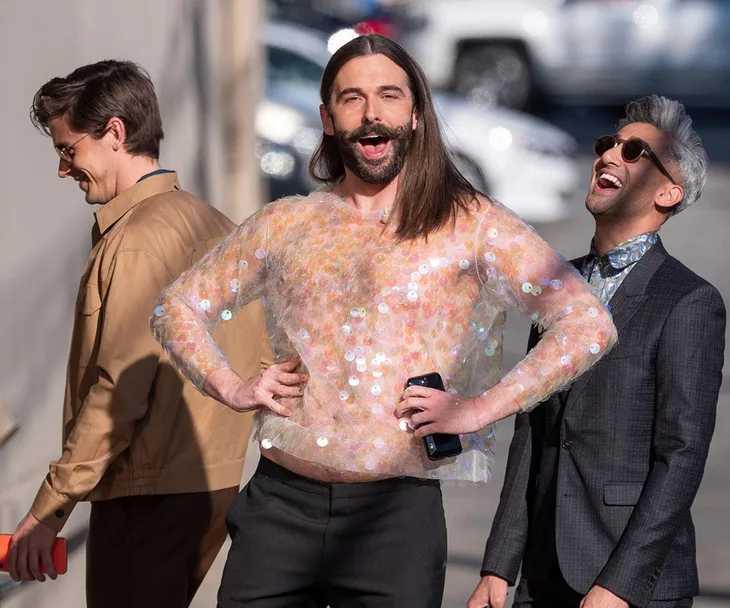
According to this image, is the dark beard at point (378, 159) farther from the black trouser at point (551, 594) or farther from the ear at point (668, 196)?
the black trouser at point (551, 594)

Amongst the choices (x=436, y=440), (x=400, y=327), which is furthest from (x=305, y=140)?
(x=436, y=440)

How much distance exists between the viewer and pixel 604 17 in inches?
601

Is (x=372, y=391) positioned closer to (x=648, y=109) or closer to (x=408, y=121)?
(x=408, y=121)

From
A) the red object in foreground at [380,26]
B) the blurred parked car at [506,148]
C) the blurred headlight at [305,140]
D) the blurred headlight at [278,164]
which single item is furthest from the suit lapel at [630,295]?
the red object in foreground at [380,26]

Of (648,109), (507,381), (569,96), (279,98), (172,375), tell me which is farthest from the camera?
(569,96)

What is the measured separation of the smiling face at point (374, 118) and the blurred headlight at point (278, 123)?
862 cm

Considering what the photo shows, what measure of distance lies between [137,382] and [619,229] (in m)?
1.31

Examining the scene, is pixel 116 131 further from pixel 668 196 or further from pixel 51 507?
pixel 668 196

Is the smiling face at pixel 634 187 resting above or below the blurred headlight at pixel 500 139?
above

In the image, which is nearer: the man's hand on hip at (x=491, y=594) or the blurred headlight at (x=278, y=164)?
the man's hand on hip at (x=491, y=594)

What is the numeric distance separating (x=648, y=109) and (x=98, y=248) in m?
1.52

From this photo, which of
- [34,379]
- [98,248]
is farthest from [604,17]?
[98,248]

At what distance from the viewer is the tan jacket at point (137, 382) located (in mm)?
3494

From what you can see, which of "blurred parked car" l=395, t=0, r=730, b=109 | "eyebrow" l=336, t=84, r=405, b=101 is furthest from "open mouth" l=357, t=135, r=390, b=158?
"blurred parked car" l=395, t=0, r=730, b=109
